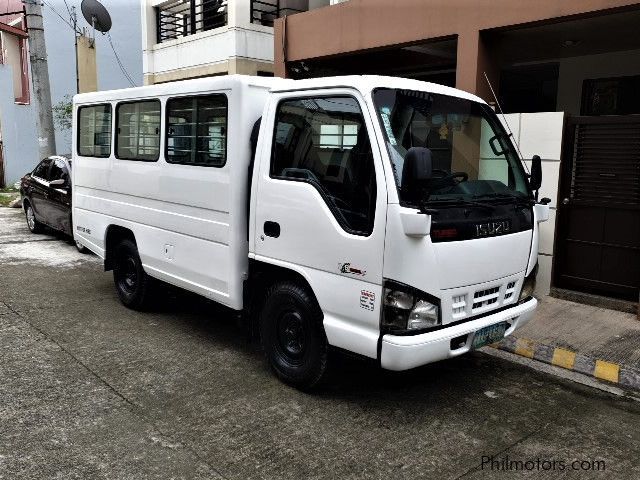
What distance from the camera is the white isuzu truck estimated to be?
136 inches

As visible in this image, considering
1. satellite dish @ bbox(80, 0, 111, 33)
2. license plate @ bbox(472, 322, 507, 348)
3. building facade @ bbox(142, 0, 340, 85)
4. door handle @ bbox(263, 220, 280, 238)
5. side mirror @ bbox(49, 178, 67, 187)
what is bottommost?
license plate @ bbox(472, 322, 507, 348)

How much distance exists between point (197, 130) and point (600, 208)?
4.34 meters

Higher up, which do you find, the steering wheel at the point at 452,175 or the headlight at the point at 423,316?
the steering wheel at the point at 452,175

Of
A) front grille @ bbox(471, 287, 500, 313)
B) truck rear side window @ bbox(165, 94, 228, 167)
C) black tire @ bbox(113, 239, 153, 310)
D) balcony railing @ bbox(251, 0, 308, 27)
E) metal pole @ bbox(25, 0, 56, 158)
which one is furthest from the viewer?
metal pole @ bbox(25, 0, 56, 158)

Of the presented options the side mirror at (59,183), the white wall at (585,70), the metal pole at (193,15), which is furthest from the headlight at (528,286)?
the metal pole at (193,15)

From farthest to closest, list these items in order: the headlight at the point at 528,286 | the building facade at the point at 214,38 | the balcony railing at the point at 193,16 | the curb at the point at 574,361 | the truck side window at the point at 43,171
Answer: the balcony railing at the point at 193,16 → the building facade at the point at 214,38 → the truck side window at the point at 43,171 → the curb at the point at 574,361 → the headlight at the point at 528,286

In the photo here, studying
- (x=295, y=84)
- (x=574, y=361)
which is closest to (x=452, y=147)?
(x=295, y=84)

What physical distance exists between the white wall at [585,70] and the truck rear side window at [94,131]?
22.2 feet

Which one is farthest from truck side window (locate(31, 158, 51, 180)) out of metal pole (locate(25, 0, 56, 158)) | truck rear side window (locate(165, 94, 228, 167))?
truck rear side window (locate(165, 94, 228, 167))

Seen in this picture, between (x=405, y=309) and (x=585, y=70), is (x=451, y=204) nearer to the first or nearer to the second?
(x=405, y=309)

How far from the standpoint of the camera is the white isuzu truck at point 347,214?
3.45 metres

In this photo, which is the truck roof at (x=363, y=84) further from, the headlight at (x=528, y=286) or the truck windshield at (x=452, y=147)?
the headlight at (x=528, y=286)

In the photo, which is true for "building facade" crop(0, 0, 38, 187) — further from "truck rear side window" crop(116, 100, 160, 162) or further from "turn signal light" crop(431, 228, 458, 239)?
"turn signal light" crop(431, 228, 458, 239)

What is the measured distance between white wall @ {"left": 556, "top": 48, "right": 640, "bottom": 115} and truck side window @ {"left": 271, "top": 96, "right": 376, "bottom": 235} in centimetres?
645
